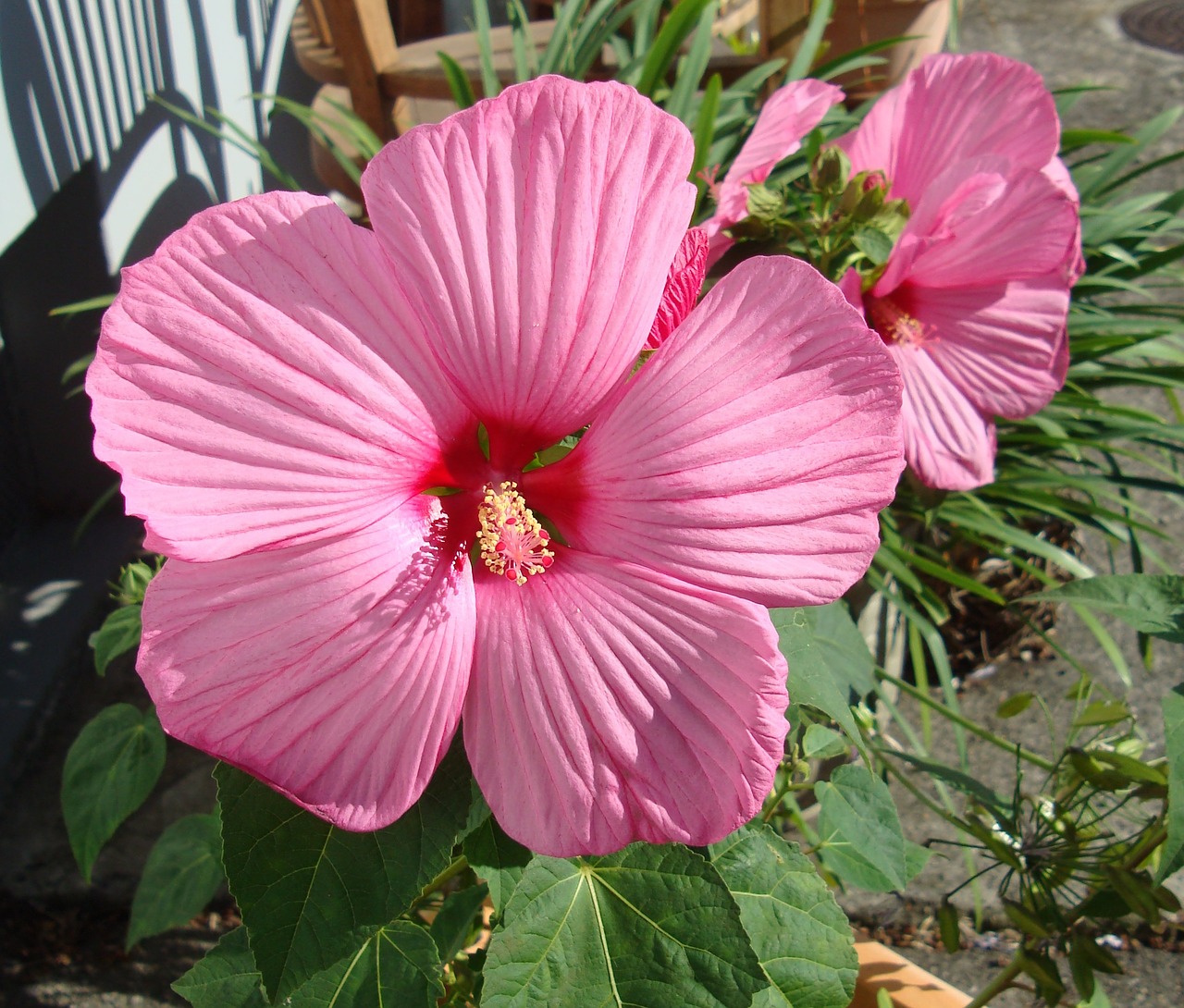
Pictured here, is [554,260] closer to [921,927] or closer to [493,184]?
[493,184]

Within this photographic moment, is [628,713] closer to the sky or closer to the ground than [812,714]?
closer to the sky

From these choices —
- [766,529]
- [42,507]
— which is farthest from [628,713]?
[42,507]

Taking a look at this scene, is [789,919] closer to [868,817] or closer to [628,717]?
[868,817]

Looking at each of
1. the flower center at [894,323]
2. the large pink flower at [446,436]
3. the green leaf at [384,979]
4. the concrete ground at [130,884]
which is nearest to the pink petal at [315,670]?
the large pink flower at [446,436]

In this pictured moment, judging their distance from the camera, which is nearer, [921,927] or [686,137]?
[686,137]

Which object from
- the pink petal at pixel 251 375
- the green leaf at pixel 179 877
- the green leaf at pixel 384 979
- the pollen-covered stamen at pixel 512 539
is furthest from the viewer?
the green leaf at pixel 179 877

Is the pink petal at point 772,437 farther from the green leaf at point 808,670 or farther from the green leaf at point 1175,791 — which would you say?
the green leaf at point 1175,791

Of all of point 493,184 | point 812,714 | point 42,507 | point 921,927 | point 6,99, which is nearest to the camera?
point 493,184
